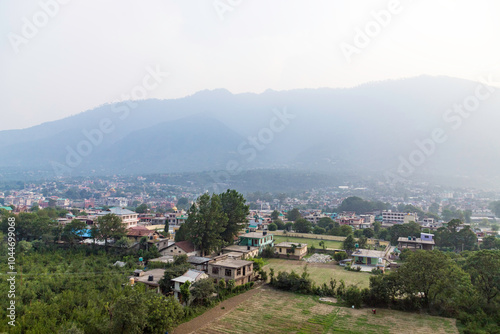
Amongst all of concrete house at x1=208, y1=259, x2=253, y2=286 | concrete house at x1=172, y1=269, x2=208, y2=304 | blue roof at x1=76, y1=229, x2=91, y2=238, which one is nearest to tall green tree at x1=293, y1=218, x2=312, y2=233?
concrete house at x1=208, y1=259, x2=253, y2=286

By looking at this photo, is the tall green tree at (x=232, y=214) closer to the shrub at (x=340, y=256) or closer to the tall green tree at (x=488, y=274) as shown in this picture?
the shrub at (x=340, y=256)

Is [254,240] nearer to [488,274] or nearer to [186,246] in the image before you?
[186,246]

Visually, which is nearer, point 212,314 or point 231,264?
point 212,314

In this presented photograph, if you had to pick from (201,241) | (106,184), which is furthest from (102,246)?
(106,184)

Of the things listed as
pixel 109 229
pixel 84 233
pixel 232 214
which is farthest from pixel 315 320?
pixel 84 233

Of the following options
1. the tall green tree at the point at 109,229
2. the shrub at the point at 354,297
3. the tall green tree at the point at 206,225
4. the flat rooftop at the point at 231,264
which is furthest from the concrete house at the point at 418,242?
the tall green tree at the point at 109,229

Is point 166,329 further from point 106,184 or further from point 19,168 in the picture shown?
point 19,168
